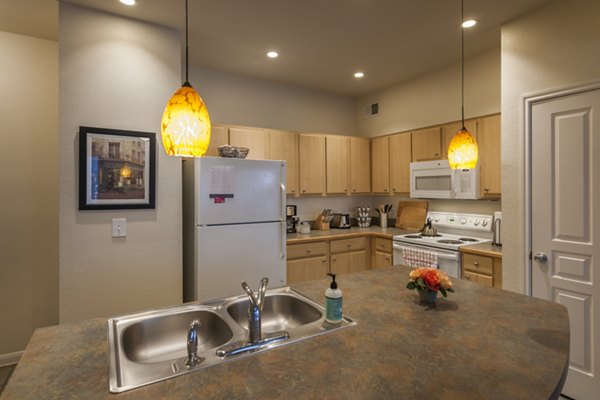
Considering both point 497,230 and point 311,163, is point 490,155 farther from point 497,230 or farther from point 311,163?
point 311,163

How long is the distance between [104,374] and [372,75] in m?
3.82

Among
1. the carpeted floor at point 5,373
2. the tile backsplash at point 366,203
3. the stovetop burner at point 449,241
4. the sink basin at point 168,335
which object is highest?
the tile backsplash at point 366,203

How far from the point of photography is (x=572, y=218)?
2.20 metres

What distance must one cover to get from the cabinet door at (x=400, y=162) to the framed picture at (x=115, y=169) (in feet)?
9.32

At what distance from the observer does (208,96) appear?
11.8ft

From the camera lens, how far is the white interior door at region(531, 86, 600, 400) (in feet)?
6.89

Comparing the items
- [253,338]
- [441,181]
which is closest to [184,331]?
[253,338]

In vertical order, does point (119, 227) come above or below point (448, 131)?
below

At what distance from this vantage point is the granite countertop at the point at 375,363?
0.91m

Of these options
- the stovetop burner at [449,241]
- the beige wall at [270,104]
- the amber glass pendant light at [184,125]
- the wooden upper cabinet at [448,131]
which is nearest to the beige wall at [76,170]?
the beige wall at [270,104]

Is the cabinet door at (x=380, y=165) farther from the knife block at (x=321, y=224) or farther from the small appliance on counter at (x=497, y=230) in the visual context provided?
the small appliance on counter at (x=497, y=230)

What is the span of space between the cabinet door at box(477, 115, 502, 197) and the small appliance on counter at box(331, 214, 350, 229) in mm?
1700

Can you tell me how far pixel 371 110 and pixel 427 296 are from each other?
3.48m

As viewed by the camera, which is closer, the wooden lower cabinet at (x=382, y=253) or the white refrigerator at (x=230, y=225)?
the white refrigerator at (x=230, y=225)
